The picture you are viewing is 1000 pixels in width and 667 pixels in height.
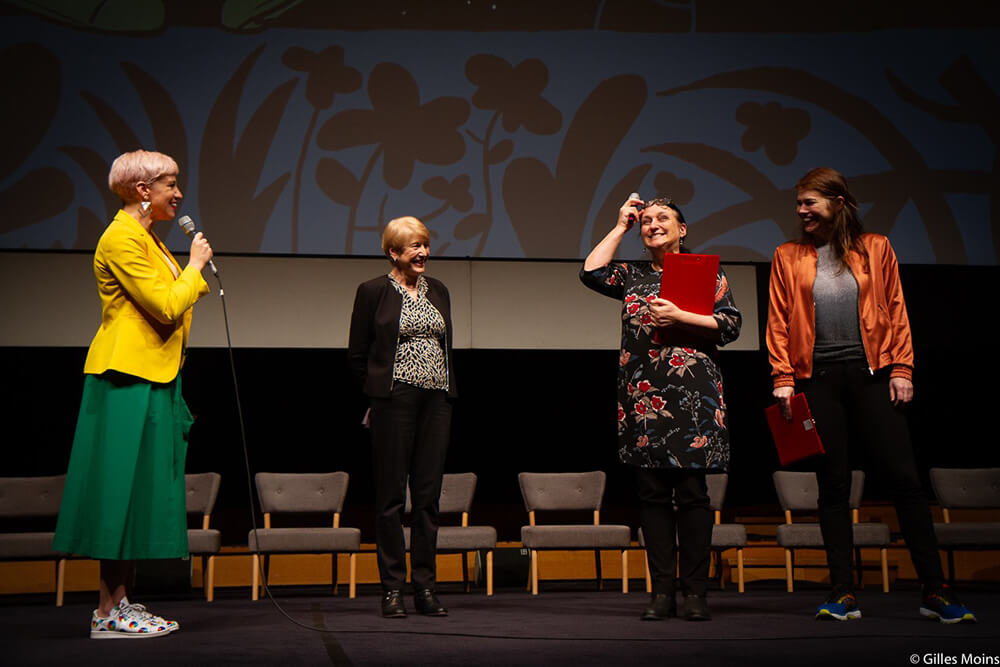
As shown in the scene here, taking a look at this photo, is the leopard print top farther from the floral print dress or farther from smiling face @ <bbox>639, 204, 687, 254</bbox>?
smiling face @ <bbox>639, 204, 687, 254</bbox>

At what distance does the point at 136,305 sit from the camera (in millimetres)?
2377

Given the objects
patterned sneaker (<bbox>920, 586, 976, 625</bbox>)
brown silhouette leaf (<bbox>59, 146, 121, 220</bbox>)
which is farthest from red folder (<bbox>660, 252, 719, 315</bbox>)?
brown silhouette leaf (<bbox>59, 146, 121, 220</bbox>)

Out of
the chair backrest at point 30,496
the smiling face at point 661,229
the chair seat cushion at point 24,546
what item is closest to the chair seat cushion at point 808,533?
the smiling face at point 661,229

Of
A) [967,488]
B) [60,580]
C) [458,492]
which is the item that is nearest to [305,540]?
[458,492]

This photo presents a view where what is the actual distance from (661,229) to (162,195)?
1.48 m

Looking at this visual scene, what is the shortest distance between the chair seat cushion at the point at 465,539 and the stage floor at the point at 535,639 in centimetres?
158

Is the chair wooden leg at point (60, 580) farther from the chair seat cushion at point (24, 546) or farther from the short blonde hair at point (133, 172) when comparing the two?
the short blonde hair at point (133, 172)

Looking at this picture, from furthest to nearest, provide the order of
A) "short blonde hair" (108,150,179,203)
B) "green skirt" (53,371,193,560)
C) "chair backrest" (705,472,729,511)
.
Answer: "chair backrest" (705,472,729,511), "short blonde hair" (108,150,179,203), "green skirt" (53,371,193,560)

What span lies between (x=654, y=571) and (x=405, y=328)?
3.68 feet

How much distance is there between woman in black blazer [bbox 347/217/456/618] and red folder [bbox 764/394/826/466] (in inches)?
42.2

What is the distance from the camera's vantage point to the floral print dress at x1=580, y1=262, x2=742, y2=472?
8.64 feet

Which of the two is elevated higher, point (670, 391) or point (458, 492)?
point (670, 391)

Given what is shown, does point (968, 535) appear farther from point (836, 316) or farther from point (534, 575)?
point (836, 316)

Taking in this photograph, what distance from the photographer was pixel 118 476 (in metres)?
2.29
